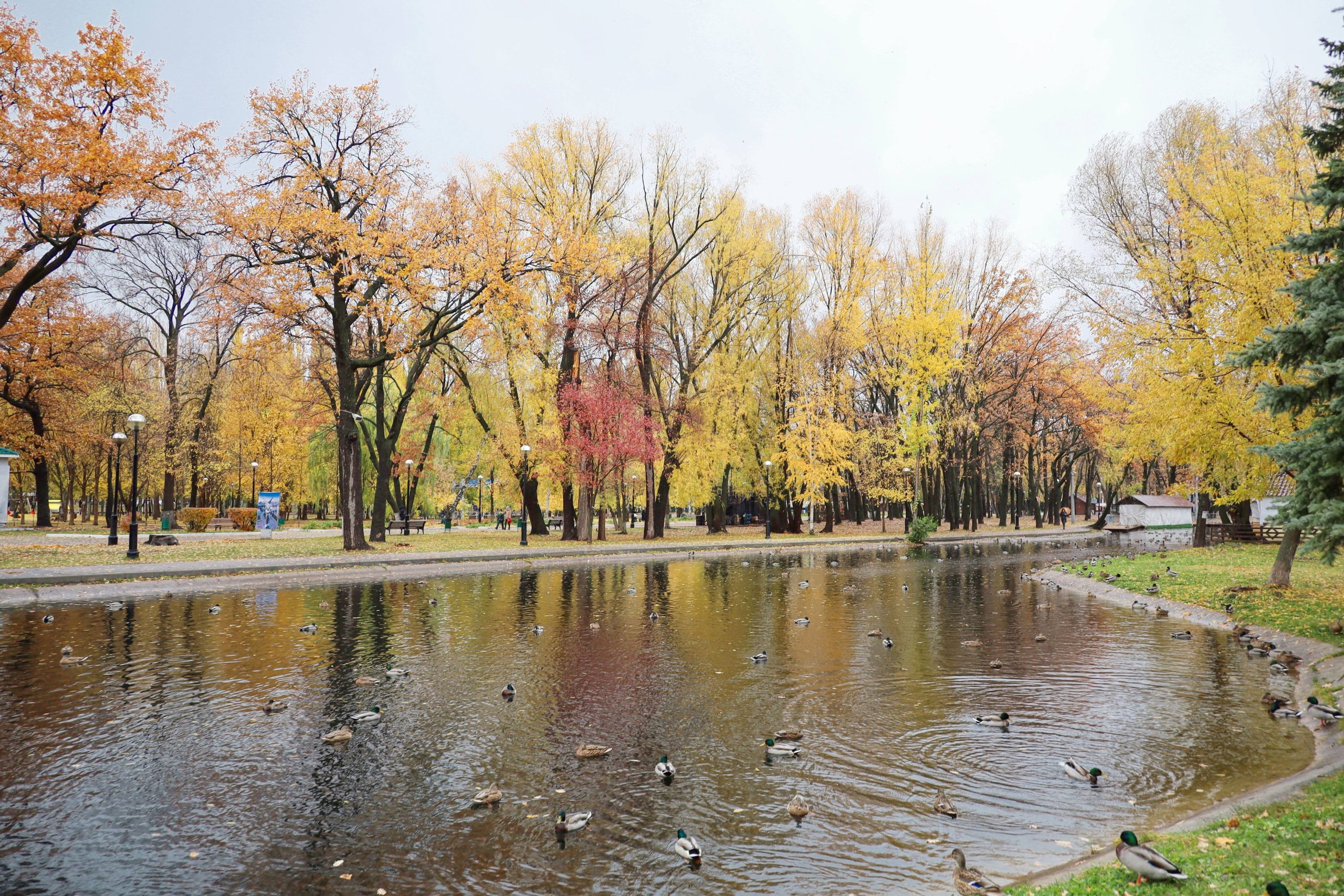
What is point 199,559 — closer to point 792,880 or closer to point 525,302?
point 525,302

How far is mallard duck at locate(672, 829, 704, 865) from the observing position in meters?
5.38

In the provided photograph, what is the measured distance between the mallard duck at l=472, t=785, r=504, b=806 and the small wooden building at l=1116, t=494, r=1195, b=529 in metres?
66.1

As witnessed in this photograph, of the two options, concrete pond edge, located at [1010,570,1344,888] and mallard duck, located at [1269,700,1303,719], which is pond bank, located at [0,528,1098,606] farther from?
mallard duck, located at [1269,700,1303,719]

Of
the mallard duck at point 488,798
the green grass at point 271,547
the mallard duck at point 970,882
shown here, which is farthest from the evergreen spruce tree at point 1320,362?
the green grass at point 271,547

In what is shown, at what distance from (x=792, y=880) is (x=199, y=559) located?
23990 mm

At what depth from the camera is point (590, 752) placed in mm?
7535

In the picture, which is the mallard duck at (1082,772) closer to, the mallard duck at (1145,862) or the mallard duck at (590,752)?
the mallard duck at (1145,862)

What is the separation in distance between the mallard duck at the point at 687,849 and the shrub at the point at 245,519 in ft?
141

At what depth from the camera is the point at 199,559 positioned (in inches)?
929

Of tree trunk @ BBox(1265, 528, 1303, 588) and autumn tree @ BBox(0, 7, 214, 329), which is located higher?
autumn tree @ BBox(0, 7, 214, 329)

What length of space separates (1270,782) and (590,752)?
20.2 ft

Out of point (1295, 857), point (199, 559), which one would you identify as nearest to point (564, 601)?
point (199, 559)

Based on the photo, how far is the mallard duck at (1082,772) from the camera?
691 cm

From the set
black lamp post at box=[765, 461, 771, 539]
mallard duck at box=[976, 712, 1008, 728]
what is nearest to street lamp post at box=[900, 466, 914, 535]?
black lamp post at box=[765, 461, 771, 539]
